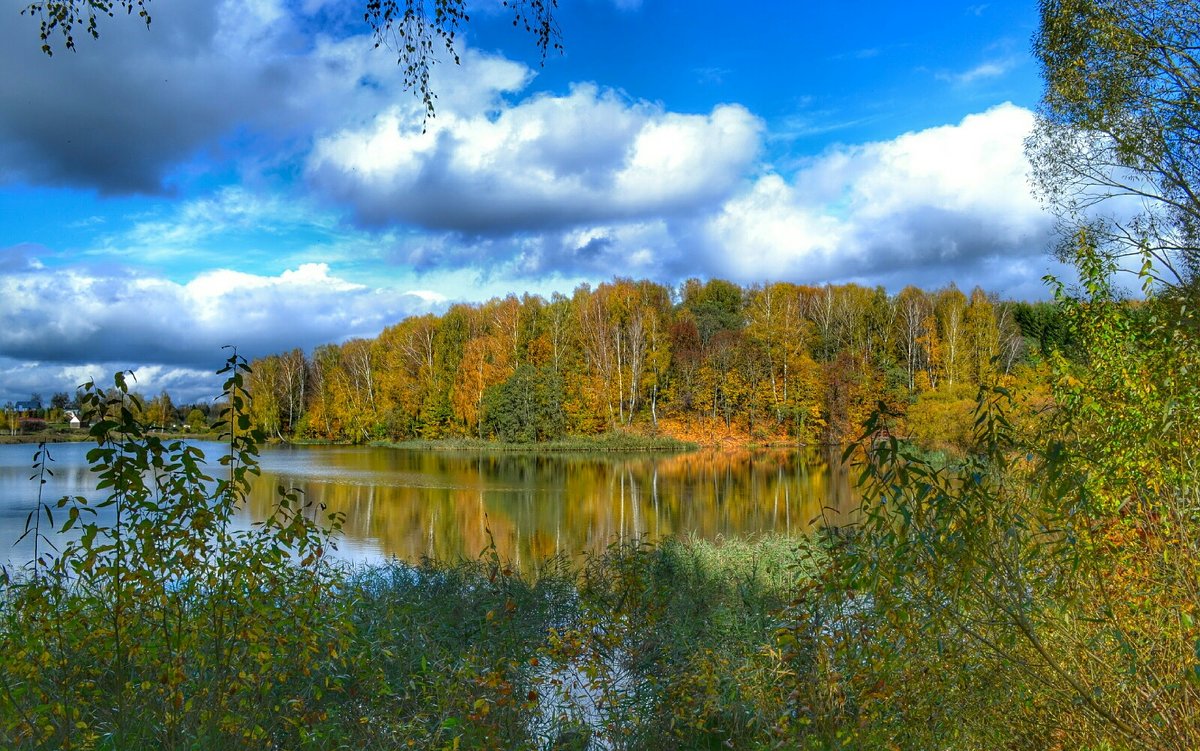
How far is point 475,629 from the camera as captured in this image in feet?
22.2

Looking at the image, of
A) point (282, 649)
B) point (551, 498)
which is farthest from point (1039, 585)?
point (551, 498)

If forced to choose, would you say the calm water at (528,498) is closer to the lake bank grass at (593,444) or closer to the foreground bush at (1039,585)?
the foreground bush at (1039,585)

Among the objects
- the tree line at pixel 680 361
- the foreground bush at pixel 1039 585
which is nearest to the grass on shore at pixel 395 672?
the foreground bush at pixel 1039 585

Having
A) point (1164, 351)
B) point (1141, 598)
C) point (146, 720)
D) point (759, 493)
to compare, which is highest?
point (1164, 351)

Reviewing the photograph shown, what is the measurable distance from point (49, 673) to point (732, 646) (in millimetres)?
4446

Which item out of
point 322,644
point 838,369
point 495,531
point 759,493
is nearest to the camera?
point 322,644

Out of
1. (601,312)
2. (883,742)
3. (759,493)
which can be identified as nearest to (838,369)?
(601,312)

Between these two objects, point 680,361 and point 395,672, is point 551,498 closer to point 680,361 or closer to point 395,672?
point 395,672

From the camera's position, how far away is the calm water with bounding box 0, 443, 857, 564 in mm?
14523

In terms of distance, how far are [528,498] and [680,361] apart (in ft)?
85.5

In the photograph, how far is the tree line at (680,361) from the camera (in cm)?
4388

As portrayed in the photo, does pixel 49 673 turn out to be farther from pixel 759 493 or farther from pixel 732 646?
pixel 759 493

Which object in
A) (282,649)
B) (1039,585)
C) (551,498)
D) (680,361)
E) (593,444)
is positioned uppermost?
(680,361)

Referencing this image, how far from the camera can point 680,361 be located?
45.7 m
